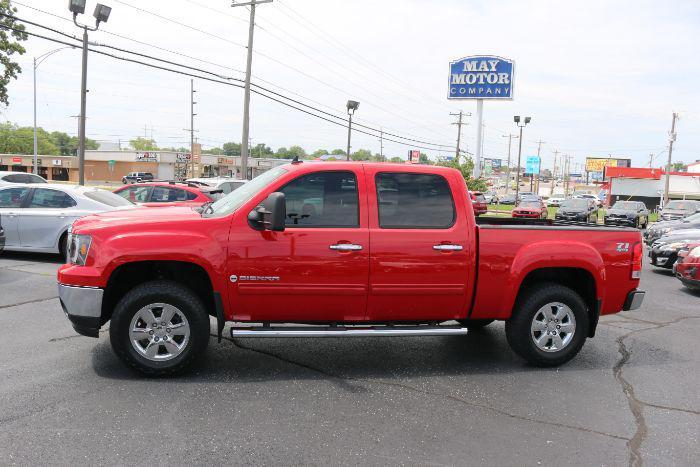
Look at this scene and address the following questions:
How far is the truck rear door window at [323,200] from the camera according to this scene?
16.7ft

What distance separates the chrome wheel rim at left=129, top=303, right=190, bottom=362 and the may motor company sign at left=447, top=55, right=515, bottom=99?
4525 centimetres

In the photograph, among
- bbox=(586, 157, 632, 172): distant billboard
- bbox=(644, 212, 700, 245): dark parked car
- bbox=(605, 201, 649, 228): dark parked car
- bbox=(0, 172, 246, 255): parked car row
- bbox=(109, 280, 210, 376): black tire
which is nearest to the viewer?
bbox=(109, 280, 210, 376): black tire

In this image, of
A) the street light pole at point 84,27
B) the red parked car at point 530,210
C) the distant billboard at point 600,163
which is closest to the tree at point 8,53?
the street light pole at point 84,27

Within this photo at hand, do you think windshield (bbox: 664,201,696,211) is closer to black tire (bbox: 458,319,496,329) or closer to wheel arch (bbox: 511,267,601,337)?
black tire (bbox: 458,319,496,329)

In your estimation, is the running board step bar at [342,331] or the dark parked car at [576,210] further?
the dark parked car at [576,210]

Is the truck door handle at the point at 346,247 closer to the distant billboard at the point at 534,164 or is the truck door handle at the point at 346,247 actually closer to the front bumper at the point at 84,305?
the front bumper at the point at 84,305

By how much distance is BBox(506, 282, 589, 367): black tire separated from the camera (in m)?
5.51

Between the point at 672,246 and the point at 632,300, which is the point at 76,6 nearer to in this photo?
the point at 672,246

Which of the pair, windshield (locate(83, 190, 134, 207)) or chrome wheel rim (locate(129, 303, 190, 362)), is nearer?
chrome wheel rim (locate(129, 303, 190, 362))

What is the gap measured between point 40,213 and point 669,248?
1318 cm

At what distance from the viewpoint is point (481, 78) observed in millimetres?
47125

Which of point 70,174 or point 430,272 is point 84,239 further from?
point 70,174

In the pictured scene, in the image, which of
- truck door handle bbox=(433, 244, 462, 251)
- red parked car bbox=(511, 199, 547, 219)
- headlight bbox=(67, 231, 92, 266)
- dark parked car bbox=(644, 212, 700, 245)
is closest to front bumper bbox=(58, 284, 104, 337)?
headlight bbox=(67, 231, 92, 266)

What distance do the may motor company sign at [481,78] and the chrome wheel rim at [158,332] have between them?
45.3m
